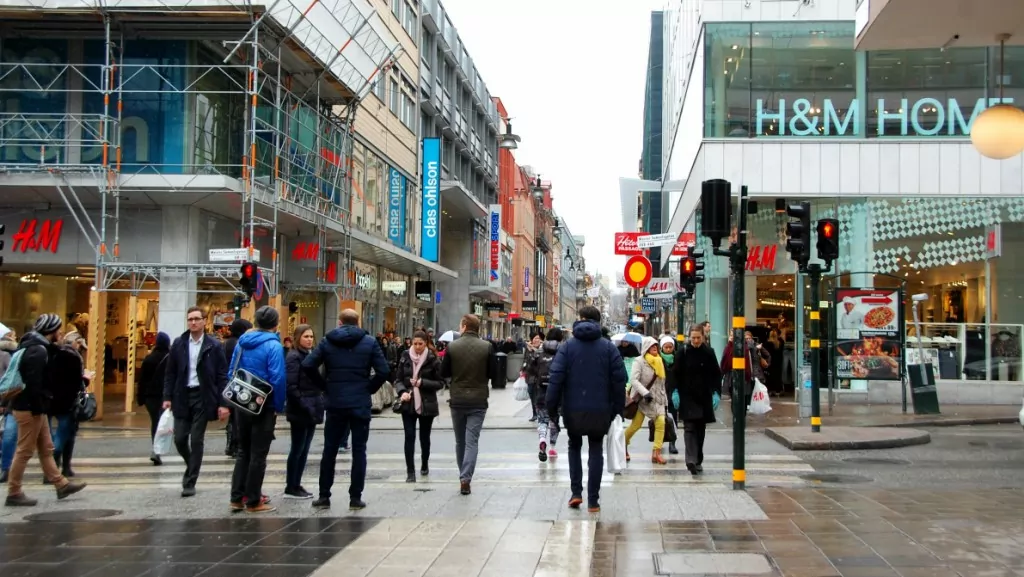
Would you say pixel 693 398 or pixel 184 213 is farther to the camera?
pixel 184 213

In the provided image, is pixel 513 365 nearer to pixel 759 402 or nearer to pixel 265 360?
pixel 759 402

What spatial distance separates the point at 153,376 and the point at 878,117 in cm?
1989

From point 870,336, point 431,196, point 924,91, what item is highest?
point 924,91

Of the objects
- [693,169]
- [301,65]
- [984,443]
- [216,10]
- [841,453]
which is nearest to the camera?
[841,453]

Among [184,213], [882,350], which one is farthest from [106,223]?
[882,350]

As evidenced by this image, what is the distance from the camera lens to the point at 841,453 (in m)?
13.6

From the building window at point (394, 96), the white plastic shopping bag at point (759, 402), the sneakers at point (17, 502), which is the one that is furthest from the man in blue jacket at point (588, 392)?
the building window at point (394, 96)

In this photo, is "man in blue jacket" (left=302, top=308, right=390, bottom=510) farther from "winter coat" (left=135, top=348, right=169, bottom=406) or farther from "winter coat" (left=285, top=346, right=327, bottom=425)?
"winter coat" (left=135, top=348, right=169, bottom=406)

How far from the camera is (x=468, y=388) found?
971 centimetres

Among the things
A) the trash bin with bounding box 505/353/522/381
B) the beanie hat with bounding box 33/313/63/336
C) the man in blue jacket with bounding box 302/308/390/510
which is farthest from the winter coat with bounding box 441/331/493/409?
the trash bin with bounding box 505/353/522/381

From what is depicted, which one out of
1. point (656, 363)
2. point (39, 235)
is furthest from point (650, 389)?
point (39, 235)

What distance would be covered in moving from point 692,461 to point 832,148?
16.2 m

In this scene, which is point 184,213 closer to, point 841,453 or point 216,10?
point 216,10

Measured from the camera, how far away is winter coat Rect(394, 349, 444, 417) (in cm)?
1065
